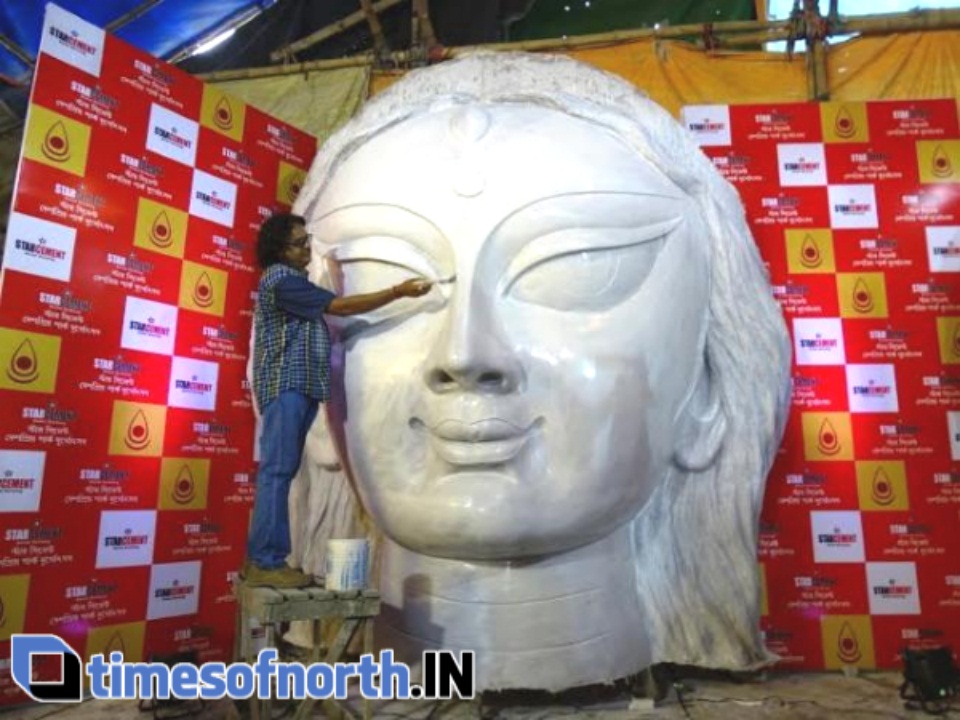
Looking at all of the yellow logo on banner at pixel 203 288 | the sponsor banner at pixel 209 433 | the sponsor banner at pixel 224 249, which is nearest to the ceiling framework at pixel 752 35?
the sponsor banner at pixel 224 249

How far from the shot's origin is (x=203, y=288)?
10.5ft

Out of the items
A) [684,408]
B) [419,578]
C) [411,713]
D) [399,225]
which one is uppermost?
[399,225]

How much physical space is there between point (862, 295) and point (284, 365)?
7.88 feet

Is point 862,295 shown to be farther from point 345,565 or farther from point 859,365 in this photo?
point 345,565

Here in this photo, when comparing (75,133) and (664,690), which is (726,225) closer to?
(664,690)

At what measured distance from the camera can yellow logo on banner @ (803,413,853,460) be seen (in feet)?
10.5

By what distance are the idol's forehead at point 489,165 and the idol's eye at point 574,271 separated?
142mm

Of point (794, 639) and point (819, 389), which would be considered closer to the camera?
point (794, 639)

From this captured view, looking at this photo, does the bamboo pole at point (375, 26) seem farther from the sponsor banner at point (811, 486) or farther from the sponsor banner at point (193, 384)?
the sponsor banner at point (811, 486)

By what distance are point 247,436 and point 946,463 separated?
2.85 m

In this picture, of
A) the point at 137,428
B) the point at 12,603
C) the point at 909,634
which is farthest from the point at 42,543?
the point at 909,634

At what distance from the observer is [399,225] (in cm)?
237

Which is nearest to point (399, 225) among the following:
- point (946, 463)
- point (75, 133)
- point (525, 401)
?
point (525, 401)

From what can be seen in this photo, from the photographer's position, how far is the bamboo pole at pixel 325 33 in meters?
4.48
